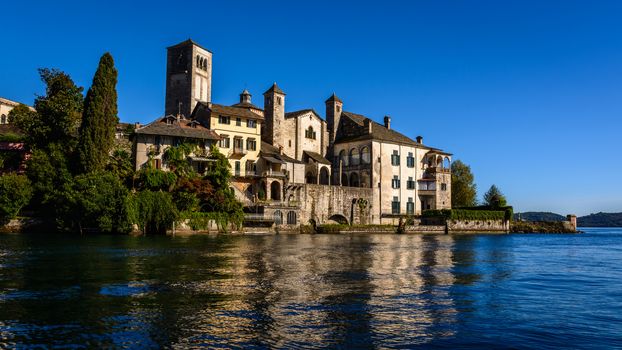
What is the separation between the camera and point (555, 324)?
13016mm

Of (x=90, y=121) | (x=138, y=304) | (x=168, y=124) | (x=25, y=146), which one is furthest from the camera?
(x=168, y=124)

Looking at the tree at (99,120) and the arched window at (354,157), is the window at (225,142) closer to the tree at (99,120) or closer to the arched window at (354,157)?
the tree at (99,120)

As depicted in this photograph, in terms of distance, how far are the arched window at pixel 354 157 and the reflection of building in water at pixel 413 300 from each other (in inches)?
1909

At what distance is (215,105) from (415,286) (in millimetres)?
50796

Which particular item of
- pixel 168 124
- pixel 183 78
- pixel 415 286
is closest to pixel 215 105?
pixel 168 124

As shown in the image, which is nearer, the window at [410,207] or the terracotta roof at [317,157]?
the terracotta roof at [317,157]

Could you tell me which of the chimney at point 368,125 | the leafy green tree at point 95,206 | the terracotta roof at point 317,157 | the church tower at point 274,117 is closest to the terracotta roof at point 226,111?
the church tower at point 274,117

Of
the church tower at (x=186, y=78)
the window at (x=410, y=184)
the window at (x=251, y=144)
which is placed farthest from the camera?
the window at (x=410, y=184)

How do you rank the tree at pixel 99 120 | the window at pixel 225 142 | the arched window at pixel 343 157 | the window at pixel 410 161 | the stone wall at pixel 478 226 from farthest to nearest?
the arched window at pixel 343 157 → the window at pixel 410 161 → the stone wall at pixel 478 226 → the window at pixel 225 142 → the tree at pixel 99 120

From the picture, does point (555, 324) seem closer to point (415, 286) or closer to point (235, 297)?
point (415, 286)

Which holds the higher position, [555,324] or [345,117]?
[345,117]

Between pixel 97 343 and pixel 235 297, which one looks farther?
pixel 235 297

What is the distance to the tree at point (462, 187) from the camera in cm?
9288

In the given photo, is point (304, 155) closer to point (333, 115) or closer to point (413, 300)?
point (333, 115)
